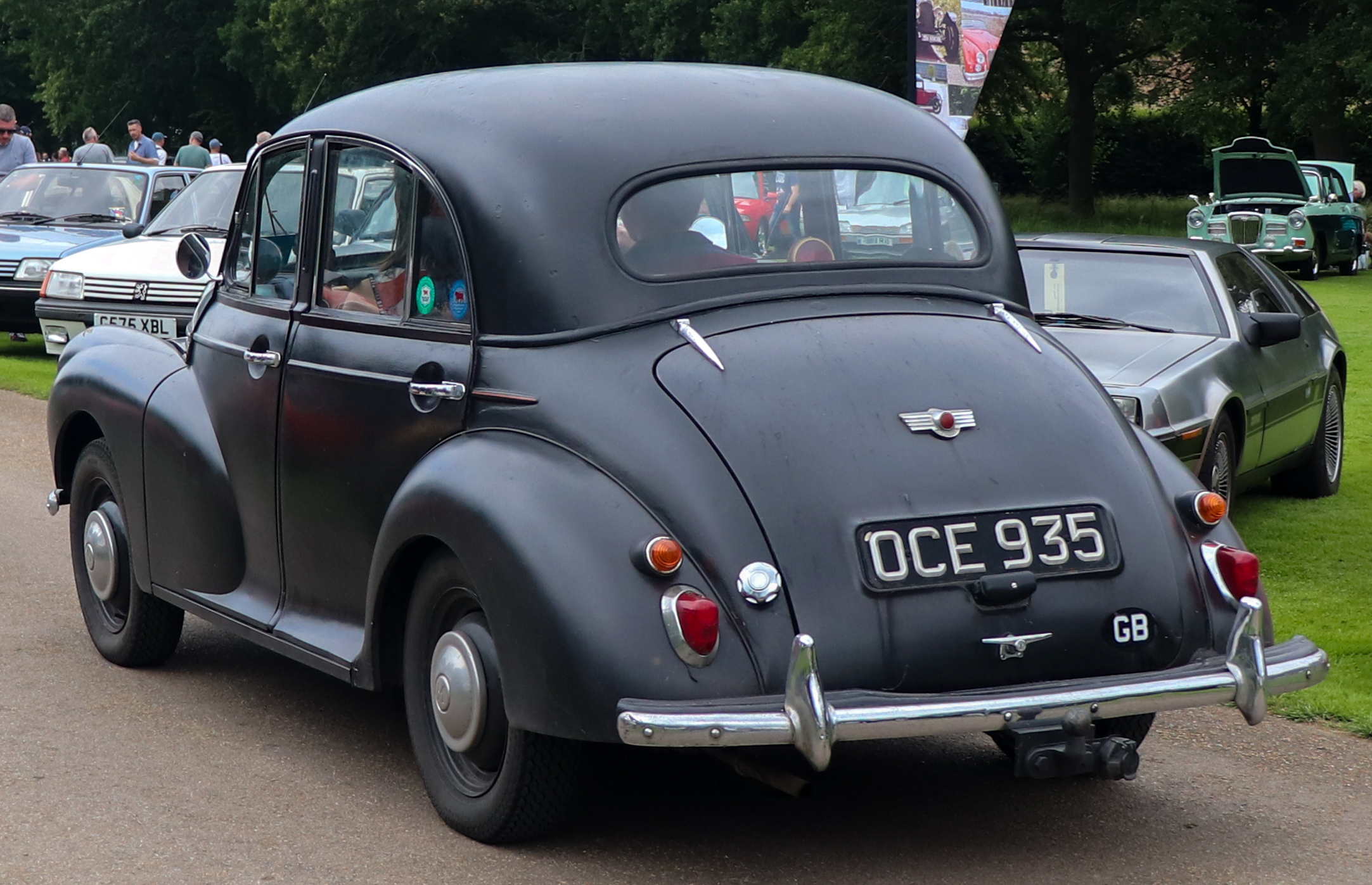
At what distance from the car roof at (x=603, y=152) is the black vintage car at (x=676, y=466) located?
0.04 ft

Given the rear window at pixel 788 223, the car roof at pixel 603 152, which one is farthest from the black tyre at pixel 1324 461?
the rear window at pixel 788 223

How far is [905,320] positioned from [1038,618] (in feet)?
2.96

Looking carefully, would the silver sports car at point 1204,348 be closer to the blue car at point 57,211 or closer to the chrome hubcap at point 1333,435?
the chrome hubcap at point 1333,435

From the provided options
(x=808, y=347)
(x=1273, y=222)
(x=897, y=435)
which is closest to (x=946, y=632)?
(x=897, y=435)

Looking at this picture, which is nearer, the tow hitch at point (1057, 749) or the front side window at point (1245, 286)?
the tow hitch at point (1057, 749)

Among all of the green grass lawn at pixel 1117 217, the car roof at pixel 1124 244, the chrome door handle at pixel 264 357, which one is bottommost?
the green grass lawn at pixel 1117 217

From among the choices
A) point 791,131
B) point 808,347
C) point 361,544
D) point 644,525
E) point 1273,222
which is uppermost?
point 791,131

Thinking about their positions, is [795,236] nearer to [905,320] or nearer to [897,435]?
[905,320]

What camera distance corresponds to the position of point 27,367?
15.2 metres

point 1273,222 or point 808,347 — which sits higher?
point 808,347

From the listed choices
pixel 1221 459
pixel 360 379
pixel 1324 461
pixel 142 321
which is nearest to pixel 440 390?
pixel 360 379

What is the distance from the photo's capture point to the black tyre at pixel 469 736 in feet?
13.4

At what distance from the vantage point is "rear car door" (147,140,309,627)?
516cm

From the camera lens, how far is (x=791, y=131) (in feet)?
15.4
